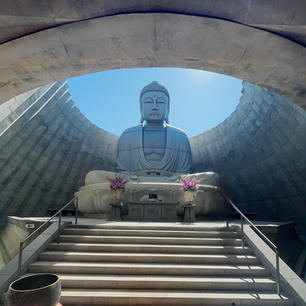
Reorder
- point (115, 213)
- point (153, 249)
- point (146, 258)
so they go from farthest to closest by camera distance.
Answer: point (115, 213) < point (153, 249) < point (146, 258)

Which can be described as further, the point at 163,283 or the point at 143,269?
the point at 143,269

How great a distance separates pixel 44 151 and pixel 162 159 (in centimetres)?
575

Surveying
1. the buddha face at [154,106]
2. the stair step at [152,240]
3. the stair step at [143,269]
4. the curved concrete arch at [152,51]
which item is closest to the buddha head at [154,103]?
the buddha face at [154,106]

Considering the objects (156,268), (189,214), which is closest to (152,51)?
(156,268)

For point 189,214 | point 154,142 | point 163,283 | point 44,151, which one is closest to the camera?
point 163,283

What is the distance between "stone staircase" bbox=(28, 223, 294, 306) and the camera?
3438mm

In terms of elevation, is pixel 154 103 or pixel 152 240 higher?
pixel 154 103

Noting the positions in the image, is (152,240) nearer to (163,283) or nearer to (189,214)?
(163,283)

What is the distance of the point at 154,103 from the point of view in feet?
43.2

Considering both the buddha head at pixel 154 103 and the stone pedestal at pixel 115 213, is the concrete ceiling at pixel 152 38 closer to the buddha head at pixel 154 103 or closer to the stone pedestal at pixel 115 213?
the stone pedestal at pixel 115 213

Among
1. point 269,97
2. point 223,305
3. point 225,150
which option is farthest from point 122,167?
point 223,305

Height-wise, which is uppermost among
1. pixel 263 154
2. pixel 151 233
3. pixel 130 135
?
Answer: pixel 130 135

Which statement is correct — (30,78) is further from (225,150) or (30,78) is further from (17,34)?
(225,150)

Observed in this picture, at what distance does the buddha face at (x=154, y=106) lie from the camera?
13.2 meters
